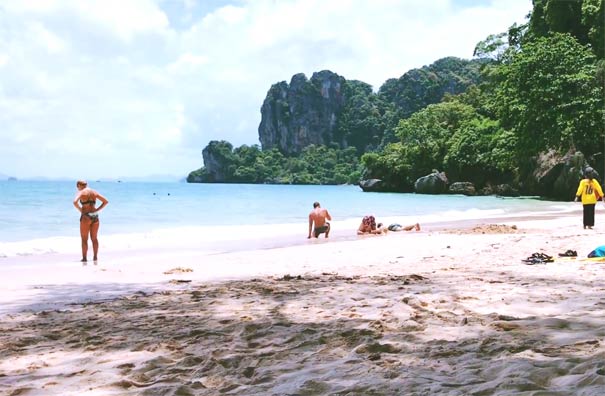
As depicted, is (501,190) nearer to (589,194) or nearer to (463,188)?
(463,188)

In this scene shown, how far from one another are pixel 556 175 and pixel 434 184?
15360mm

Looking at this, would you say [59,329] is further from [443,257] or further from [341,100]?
[341,100]

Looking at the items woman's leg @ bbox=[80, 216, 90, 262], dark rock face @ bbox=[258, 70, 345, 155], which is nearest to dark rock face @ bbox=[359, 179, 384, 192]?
woman's leg @ bbox=[80, 216, 90, 262]

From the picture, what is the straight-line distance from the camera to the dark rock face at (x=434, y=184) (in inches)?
1994

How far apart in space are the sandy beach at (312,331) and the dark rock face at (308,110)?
13217cm

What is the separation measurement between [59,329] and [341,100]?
459 feet

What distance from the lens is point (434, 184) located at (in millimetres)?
50750

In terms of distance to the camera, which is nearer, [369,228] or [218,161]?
[369,228]

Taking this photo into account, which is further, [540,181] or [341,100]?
[341,100]

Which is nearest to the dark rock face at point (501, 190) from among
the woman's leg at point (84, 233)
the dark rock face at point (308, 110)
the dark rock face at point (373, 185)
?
the dark rock face at point (373, 185)

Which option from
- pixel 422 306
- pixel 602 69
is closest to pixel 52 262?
pixel 422 306

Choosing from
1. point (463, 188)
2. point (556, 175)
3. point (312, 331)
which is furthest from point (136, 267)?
point (463, 188)

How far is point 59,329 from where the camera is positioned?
4.59 m

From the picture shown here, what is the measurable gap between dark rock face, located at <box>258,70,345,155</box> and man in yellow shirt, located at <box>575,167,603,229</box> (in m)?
125
